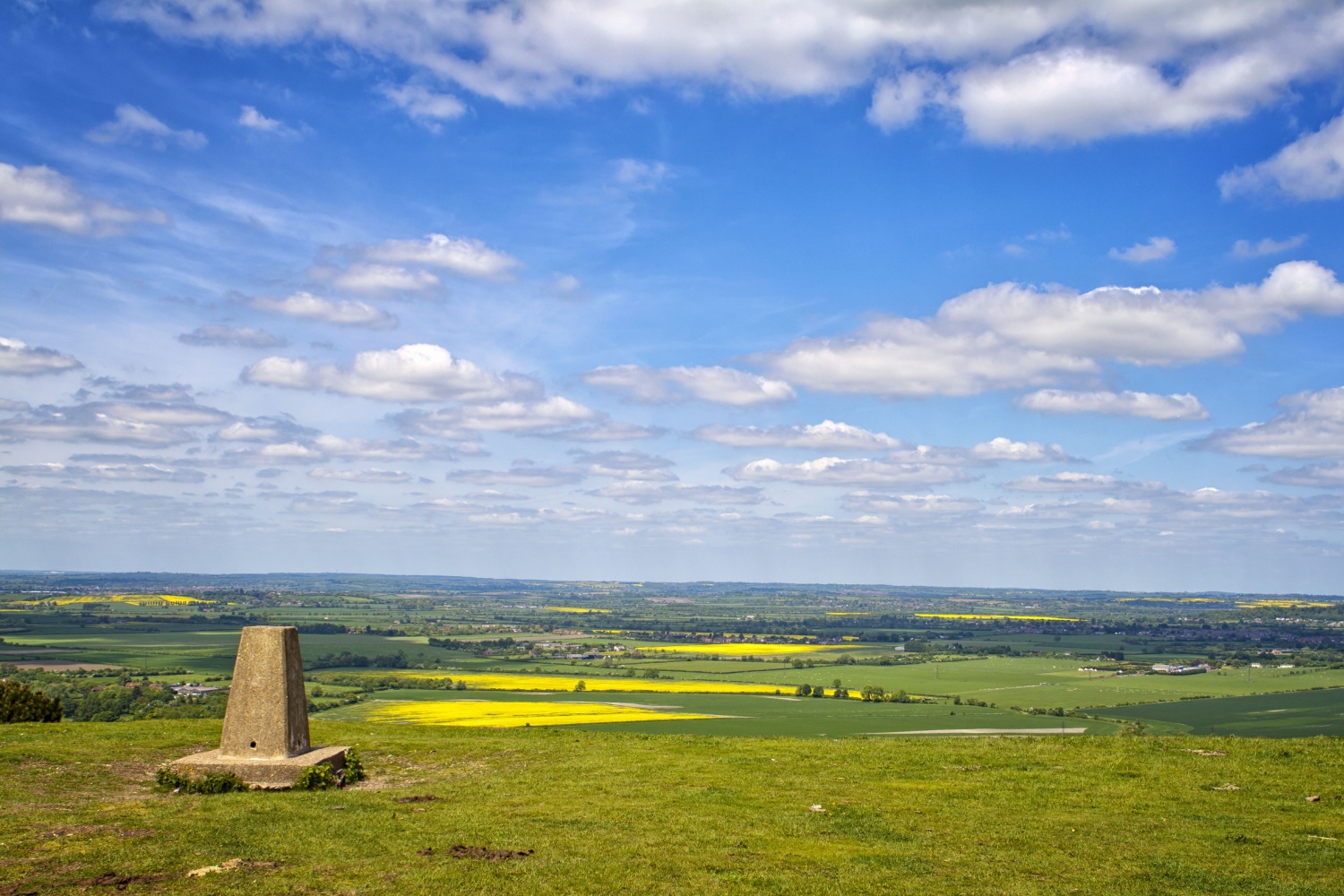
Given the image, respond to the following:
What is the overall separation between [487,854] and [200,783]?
26.0ft

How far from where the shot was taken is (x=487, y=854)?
13.5 metres

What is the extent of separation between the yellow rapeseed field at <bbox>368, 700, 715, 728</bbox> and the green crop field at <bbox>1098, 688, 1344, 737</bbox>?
30.7 meters

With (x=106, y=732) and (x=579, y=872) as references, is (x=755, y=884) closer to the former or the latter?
(x=579, y=872)

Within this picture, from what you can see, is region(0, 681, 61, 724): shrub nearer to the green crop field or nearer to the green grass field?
the green grass field

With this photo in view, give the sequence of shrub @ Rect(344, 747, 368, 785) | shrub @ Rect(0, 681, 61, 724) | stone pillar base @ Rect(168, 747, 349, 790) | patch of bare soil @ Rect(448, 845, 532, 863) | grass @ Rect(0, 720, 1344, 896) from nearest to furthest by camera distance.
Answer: grass @ Rect(0, 720, 1344, 896), patch of bare soil @ Rect(448, 845, 532, 863), stone pillar base @ Rect(168, 747, 349, 790), shrub @ Rect(344, 747, 368, 785), shrub @ Rect(0, 681, 61, 724)

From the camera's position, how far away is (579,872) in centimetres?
1259

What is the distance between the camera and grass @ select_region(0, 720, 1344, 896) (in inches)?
485

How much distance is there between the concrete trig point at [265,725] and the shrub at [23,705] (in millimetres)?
12158

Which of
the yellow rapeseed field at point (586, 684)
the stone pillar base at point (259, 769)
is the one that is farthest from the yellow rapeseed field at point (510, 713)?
the stone pillar base at point (259, 769)

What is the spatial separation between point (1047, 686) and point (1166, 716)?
87.0 ft

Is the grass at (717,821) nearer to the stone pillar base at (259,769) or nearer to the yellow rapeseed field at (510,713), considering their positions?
the stone pillar base at (259,769)

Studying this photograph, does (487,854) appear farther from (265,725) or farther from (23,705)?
(23,705)

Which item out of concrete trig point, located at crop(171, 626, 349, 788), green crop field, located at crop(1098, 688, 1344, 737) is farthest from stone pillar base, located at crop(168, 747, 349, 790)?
green crop field, located at crop(1098, 688, 1344, 737)

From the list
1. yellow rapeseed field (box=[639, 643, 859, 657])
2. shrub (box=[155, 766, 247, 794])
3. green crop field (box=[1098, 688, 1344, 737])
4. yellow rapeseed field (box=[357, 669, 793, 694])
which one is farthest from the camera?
yellow rapeseed field (box=[639, 643, 859, 657])
